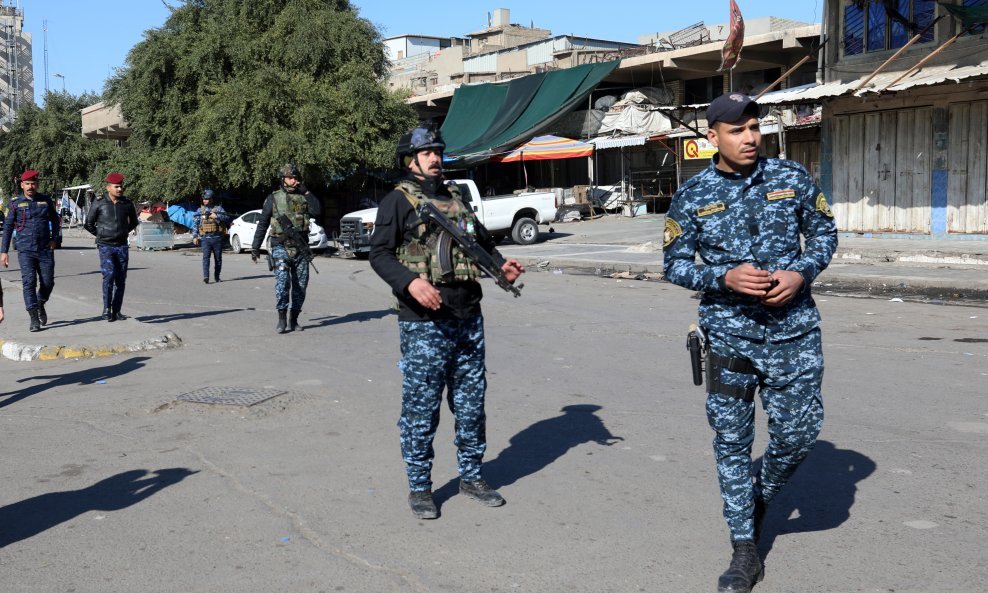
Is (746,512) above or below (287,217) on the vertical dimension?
below

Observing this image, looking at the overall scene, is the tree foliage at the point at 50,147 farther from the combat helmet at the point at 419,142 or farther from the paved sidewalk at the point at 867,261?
the combat helmet at the point at 419,142

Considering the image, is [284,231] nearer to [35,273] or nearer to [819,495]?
[35,273]

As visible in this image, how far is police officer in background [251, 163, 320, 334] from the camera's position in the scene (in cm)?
1118

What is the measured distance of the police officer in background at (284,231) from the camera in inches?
440

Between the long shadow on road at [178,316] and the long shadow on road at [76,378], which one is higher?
the long shadow on road at [178,316]

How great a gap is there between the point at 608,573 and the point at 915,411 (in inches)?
144

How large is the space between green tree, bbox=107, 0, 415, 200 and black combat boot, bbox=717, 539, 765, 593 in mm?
27214

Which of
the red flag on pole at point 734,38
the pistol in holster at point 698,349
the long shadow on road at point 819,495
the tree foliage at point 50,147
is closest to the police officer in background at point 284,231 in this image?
the long shadow on road at point 819,495

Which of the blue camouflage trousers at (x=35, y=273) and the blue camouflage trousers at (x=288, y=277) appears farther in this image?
the blue camouflage trousers at (x=35, y=273)

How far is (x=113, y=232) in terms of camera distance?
11828mm

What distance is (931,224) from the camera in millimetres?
20281

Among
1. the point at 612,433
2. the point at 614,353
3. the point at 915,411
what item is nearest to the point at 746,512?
the point at 612,433

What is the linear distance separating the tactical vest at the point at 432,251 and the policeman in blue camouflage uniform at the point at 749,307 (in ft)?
3.81

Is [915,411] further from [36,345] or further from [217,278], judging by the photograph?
[217,278]
